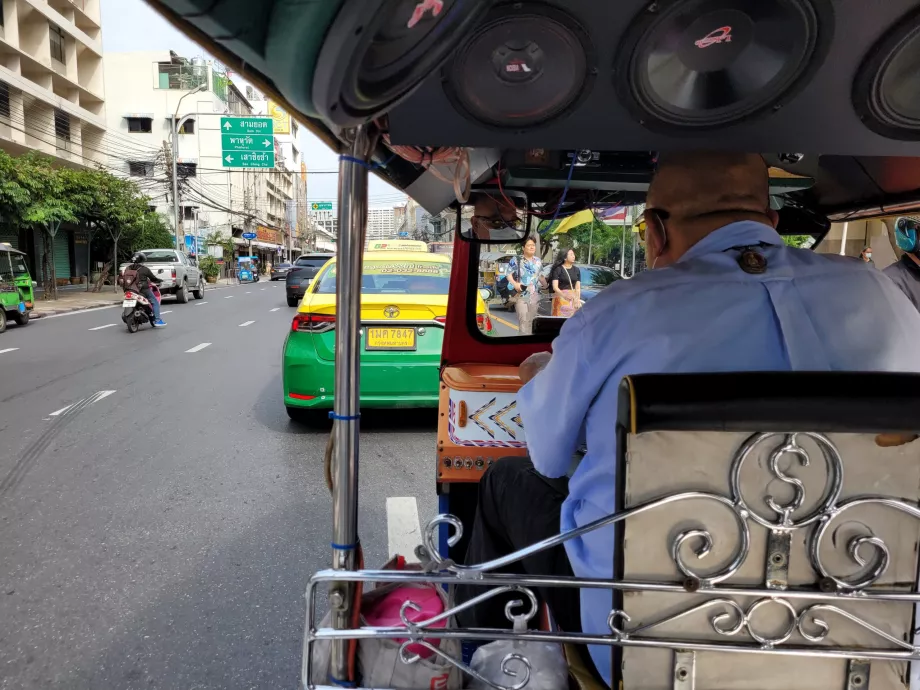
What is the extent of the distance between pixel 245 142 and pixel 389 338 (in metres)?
23.8

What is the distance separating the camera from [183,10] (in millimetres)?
853

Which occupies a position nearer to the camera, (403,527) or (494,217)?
(494,217)

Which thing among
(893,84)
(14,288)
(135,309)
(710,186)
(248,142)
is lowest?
(135,309)

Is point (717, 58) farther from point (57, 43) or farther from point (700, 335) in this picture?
point (57, 43)

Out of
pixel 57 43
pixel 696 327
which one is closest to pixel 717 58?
pixel 696 327

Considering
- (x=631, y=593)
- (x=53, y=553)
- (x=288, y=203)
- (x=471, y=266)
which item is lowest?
(x=53, y=553)

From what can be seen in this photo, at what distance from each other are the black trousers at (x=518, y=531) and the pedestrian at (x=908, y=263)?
95.2 inches

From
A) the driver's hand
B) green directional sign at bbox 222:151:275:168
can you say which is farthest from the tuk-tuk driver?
green directional sign at bbox 222:151:275:168

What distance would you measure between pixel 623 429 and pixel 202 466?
15.6 feet

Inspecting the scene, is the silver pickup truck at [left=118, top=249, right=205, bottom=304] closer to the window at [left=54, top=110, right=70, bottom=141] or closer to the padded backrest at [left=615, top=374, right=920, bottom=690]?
the window at [left=54, top=110, right=70, bottom=141]

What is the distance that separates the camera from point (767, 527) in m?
1.11

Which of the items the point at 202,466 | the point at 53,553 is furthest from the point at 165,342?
the point at 53,553

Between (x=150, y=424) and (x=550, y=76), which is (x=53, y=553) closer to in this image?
(x=150, y=424)

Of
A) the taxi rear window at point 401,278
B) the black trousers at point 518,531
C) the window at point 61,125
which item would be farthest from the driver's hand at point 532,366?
the window at point 61,125
